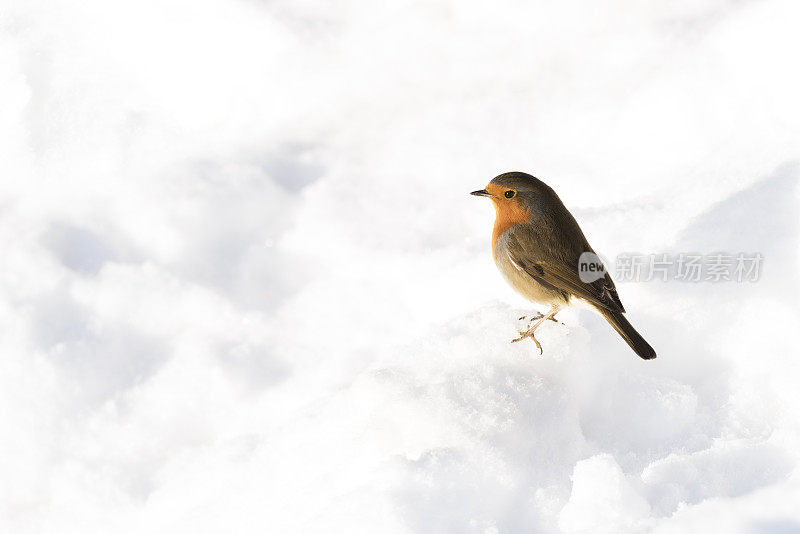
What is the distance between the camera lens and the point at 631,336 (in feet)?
8.45

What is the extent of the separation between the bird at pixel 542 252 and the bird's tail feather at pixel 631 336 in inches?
0.9

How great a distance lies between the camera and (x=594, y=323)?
3021 mm

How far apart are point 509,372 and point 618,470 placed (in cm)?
65

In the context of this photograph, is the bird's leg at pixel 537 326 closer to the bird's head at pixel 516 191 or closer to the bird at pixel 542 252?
the bird at pixel 542 252

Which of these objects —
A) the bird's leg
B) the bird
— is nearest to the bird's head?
→ the bird

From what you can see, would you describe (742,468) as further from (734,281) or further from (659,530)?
(734,281)

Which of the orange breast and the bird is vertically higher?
the orange breast

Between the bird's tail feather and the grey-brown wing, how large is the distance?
7 cm

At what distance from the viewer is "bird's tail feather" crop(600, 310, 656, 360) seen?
99.5 inches

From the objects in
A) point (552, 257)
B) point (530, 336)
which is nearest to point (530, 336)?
point (530, 336)

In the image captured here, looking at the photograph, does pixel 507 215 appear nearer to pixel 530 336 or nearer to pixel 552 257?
pixel 552 257

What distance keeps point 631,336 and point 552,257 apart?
1.40ft

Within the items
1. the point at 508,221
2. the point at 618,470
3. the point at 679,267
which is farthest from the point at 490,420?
the point at 679,267

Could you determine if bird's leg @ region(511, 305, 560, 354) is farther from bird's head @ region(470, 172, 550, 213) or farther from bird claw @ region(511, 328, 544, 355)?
bird's head @ region(470, 172, 550, 213)
